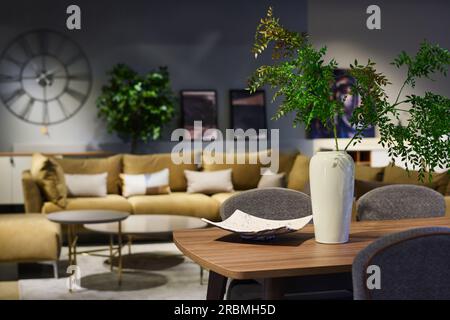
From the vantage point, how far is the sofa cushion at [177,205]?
20.2 ft

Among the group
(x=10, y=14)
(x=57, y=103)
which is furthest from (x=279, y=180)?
(x=10, y=14)

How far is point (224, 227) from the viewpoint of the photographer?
2.14m

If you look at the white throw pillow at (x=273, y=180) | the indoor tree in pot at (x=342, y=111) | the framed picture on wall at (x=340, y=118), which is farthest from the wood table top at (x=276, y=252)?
the framed picture on wall at (x=340, y=118)

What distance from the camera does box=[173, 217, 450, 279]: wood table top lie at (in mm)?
1674

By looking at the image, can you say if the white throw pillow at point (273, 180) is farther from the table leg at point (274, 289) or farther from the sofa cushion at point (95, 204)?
the table leg at point (274, 289)

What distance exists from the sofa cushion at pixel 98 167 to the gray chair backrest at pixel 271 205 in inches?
166

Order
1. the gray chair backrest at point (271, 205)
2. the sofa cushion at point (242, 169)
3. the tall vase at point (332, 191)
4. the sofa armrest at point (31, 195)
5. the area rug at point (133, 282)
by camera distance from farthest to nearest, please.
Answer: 1. the sofa cushion at point (242, 169)
2. the sofa armrest at point (31, 195)
3. the area rug at point (133, 282)
4. the gray chair backrest at point (271, 205)
5. the tall vase at point (332, 191)

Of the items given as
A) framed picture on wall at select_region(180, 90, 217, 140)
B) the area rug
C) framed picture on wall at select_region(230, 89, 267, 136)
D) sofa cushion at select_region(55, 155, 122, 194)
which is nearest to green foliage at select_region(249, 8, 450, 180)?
the area rug

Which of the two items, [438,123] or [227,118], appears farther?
[227,118]

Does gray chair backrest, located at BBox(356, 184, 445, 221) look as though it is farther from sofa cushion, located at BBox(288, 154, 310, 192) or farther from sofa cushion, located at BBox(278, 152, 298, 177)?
sofa cushion, located at BBox(278, 152, 298, 177)

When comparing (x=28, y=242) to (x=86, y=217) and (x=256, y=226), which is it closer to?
(x=86, y=217)

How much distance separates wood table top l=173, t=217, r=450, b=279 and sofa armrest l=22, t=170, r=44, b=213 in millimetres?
3894
